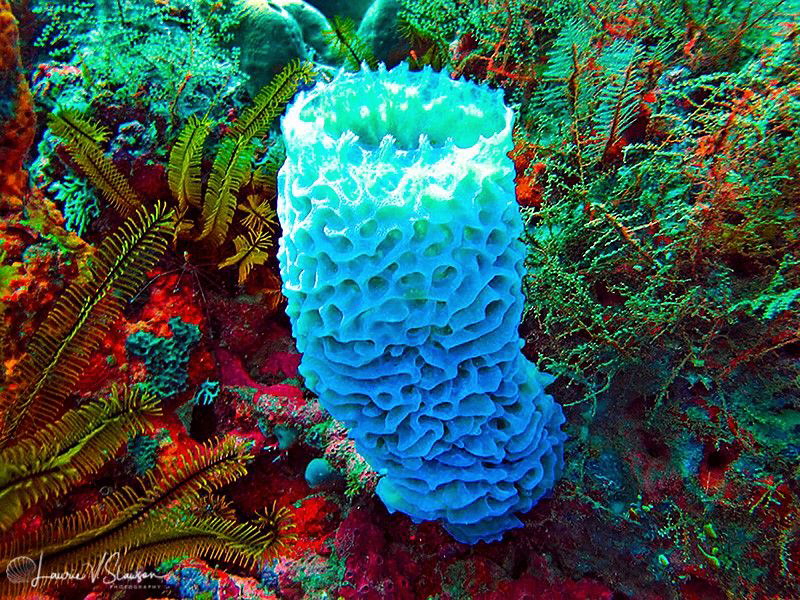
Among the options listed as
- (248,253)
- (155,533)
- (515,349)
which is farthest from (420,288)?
(248,253)

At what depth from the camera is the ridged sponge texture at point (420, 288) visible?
1.70m

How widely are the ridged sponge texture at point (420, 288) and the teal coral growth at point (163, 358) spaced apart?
1631mm

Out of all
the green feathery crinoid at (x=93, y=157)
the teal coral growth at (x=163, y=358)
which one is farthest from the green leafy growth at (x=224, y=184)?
the teal coral growth at (x=163, y=358)

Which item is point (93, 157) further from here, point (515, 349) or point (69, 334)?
point (515, 349)

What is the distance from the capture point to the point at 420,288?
179 centimetres

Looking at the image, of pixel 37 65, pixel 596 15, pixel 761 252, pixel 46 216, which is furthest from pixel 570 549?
pixel 37 65

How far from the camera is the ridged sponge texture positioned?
1.70m

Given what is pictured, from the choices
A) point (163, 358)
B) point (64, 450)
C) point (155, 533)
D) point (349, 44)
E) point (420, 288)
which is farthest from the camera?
point (349, 44)

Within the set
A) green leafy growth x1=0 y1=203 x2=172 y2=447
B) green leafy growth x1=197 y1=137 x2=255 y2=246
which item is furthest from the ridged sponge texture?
A: green leafy growth x1=197 y1=137 x2=255 y2=246

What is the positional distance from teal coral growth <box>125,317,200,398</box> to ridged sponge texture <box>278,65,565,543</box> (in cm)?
163

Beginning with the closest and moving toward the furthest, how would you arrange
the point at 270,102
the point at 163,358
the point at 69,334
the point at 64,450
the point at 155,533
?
the point at 64,450, the point at 155,533, the point at 69,334, the point at 163,358, the point at 270,102

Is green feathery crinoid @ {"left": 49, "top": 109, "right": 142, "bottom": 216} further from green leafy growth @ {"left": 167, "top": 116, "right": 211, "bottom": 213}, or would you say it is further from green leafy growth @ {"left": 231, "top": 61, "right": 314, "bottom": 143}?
green leafy growth @ {"left": 231, "top": 61, "right": 314, "bottom": 143}

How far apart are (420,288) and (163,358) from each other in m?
2.37

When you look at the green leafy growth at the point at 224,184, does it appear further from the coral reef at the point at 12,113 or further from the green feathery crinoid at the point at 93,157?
the coral reef at the point at 12,113
